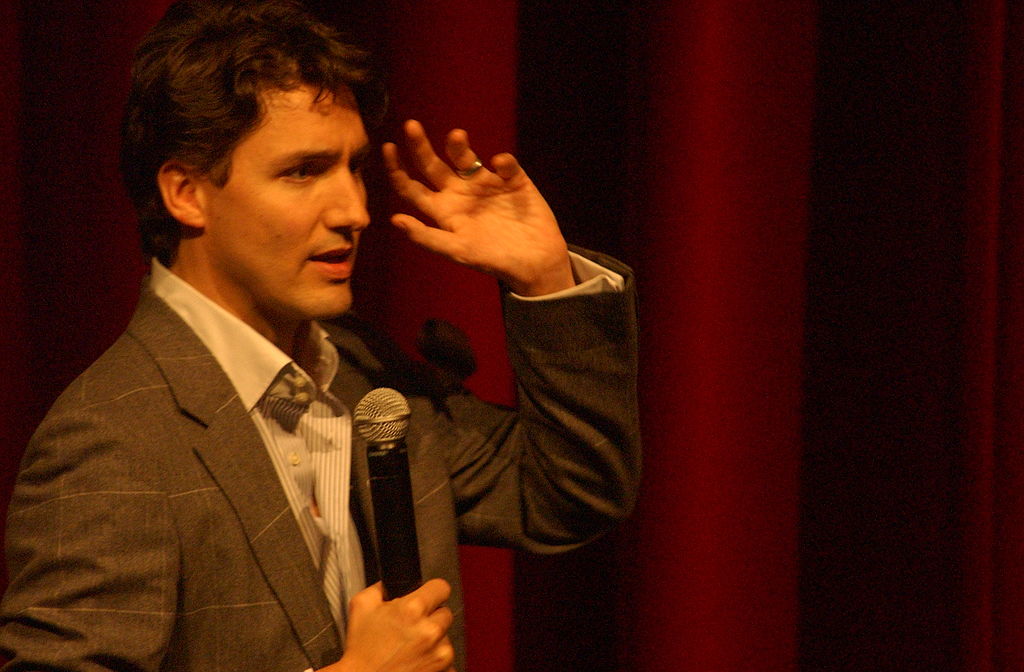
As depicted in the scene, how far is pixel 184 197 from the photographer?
101cm

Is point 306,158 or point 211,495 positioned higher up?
point 306,158

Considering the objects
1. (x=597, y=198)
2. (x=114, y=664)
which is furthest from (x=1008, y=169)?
(x=114, y=664)

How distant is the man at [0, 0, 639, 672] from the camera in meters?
0.84

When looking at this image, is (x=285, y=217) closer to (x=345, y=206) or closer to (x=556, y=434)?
(x=345, y=206)

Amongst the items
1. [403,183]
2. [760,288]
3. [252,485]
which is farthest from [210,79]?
[760,288]

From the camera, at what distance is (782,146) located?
4.45 feet

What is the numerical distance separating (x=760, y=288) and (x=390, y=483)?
0.69 meters

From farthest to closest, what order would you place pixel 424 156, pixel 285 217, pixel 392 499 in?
pixel 424 156, pixel 285 217, pixel 392 499

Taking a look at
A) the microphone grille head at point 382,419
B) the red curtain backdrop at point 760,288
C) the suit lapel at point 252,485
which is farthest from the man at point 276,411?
the red curtain backdrop at point 760,288

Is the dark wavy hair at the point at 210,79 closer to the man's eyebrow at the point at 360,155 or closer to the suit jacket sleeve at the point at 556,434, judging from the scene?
the man's eyebrow at the point at 360,155

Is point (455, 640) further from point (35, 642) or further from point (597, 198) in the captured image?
point (597, 198)

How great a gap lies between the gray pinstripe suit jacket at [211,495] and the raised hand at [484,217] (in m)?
0.04

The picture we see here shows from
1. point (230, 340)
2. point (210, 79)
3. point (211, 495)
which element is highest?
point (210, 79)

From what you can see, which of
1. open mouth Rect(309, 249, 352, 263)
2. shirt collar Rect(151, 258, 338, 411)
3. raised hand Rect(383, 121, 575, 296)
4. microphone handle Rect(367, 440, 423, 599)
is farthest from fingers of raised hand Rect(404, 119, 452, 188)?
microphone handle Rect(367, 440, 423, 599)
